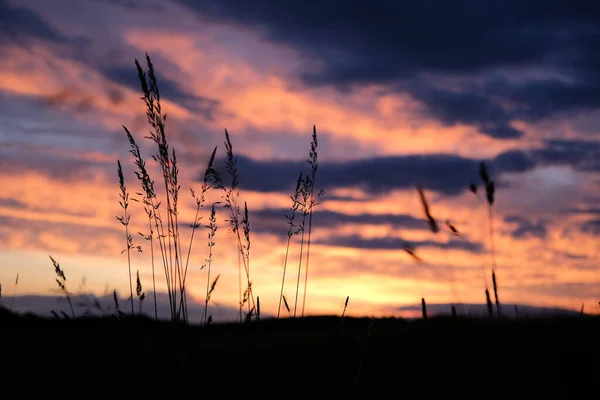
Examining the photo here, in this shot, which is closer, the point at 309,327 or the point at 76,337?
the point at 76,337

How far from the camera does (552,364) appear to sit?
4.16 m

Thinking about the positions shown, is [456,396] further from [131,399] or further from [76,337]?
[76,337]

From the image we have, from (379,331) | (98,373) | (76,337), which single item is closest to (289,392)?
(98,373)

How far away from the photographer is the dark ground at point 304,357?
3.94 meters

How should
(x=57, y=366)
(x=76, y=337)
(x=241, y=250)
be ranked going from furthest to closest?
(x=76, y=337) < (x=241, y=250) < (x=57, y=366)

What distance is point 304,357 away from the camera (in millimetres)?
4387

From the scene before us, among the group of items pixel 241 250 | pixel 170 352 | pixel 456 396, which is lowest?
pixel 456 396

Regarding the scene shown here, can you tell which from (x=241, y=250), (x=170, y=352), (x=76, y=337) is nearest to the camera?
(x=170, y=352)

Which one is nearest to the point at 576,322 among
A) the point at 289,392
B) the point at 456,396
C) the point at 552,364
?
the point at 552,364

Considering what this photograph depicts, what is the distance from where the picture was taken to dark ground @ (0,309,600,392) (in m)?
3.94

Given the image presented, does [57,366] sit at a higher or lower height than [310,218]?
lower

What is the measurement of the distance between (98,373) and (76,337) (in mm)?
1268

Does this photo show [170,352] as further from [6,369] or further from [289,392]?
[6,369]

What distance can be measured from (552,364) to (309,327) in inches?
114
